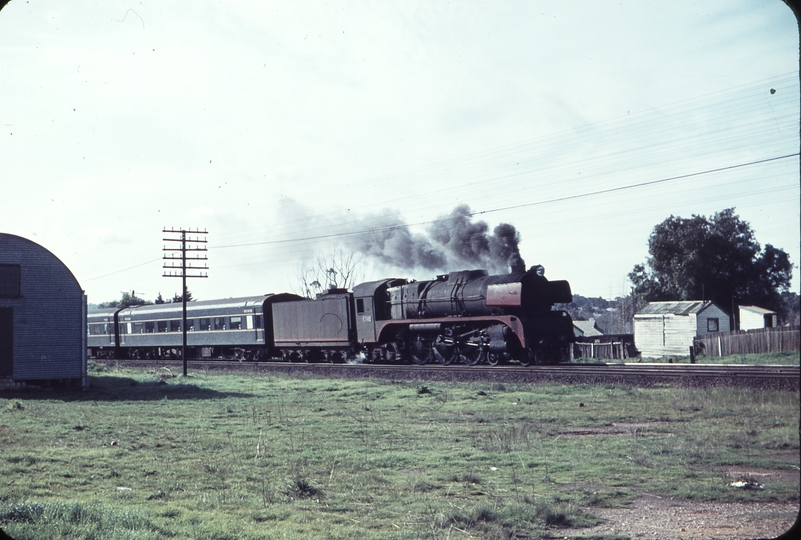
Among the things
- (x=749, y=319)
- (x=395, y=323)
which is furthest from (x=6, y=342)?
(x=749, y=319)

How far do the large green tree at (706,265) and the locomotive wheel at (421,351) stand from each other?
18764 millimetres

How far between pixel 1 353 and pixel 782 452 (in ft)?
93.8

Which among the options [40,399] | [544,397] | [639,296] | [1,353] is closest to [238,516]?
[544,397]

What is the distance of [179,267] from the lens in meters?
40.7

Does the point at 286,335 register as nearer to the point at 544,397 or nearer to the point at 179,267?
the point at 179,267

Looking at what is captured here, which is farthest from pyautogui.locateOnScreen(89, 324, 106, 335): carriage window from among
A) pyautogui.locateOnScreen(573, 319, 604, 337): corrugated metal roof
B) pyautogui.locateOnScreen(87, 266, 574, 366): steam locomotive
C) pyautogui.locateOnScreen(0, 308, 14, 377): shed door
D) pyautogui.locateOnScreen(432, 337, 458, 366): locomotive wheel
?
pyautogui.locateOnScreen(573, 319, 604, 337): corrugated metal roof

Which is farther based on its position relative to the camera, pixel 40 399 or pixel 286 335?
pixel 286 335

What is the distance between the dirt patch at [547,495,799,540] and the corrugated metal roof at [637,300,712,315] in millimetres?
40478

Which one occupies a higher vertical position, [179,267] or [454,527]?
[179,267]

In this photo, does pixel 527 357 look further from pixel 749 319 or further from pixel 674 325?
pixel 674 325

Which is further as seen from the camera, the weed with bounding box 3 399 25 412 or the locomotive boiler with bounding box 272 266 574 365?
the locomotive boiler with bounding box 272 266 574 365

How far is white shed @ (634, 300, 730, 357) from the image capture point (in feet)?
156

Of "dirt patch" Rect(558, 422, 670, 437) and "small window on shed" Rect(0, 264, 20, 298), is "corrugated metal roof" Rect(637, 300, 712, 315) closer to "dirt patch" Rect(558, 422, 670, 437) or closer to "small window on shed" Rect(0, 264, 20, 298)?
"dirt patch" Rect(558, 422, 670, 437)

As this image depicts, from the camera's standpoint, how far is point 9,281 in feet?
91.3
